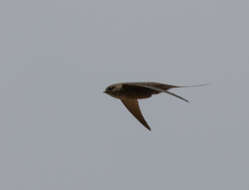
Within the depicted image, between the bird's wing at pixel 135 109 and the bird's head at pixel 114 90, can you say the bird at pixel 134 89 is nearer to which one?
the bird's head at pixel 114 90

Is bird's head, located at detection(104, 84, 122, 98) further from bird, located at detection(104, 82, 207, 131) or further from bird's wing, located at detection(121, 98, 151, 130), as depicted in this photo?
bird's wing, located at detection(121, 98, 151, 130)

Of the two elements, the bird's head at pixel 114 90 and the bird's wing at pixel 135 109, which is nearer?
the bird's head at pixel 114 90

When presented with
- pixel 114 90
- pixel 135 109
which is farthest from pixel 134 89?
pixel 135 109

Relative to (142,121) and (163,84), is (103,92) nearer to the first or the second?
(163,84)

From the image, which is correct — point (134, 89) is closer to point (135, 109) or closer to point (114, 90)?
point (114, 90)

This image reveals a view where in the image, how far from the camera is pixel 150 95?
10734 mm

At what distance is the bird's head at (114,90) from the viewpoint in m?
10.5

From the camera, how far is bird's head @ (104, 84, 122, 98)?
10.5 meters

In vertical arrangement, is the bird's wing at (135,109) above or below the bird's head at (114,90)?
above

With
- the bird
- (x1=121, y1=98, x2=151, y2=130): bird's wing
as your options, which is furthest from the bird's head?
(x1=121, y1=98, x2=151, y2=130): bird's wing

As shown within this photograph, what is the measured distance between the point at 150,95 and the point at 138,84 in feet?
1.92

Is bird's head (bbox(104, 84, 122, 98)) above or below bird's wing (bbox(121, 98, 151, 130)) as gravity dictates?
below

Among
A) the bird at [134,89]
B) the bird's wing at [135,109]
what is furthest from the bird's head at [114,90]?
the bird's wing at [135,109]

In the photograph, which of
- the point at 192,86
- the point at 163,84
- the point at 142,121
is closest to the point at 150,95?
the point at 163,84
